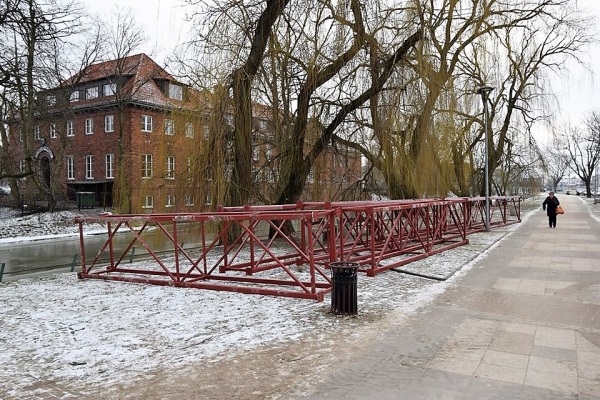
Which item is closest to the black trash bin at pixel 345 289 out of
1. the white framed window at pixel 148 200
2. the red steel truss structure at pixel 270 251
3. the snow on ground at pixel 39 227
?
the red steel truss structure at pixel 270 251

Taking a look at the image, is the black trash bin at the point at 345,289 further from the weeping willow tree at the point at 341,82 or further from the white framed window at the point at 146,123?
the white framed window at the point at 146,123

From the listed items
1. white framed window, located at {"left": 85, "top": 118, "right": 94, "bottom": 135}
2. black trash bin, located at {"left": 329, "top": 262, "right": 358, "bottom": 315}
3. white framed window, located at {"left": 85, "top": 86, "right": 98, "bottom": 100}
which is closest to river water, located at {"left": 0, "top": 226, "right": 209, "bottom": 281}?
black trash bin, located at {"left": 329, "top": 262, "right": 358, "bottom": 315}

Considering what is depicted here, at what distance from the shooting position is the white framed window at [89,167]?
38.7 metres

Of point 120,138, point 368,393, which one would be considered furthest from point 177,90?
point 120,138

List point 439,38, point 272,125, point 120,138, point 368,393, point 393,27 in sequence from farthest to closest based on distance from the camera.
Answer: point 120,138
point 439,38
point 272,125
point 393,27
point 368,393

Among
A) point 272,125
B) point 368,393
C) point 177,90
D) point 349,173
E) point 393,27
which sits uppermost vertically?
point 393,27

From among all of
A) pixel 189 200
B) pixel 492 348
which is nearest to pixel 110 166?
pixel 189 200

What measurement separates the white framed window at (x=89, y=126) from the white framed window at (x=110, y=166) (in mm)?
2951

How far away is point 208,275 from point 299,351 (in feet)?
14.0

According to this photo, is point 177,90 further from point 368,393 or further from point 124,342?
point 368,393

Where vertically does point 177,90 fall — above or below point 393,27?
below

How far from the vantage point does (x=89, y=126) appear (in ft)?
128

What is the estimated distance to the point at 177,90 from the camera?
50.3ft

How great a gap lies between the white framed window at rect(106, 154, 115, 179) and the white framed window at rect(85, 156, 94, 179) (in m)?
1.93
